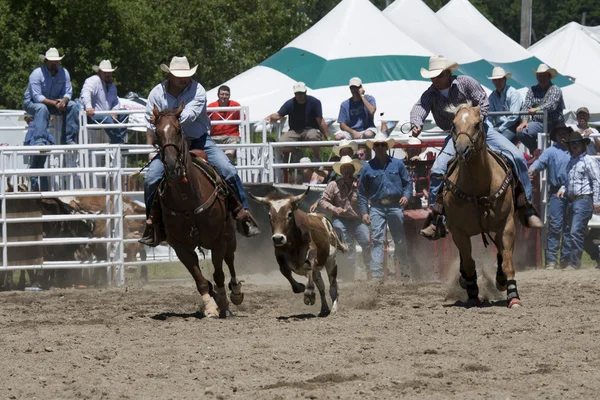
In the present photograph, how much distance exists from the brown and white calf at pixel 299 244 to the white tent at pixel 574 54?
63.6ft

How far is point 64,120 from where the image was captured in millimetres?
16500

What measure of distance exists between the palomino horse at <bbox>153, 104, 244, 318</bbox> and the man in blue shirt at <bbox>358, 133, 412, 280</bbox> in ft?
14.1

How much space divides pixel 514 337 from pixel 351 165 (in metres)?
6.83

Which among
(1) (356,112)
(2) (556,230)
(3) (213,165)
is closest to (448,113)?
(3) (213,165)

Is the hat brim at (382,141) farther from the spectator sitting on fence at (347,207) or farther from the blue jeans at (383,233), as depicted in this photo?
the blue jeans at (383,233)

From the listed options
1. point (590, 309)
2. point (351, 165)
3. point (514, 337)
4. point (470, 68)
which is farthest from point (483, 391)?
point (470, 68)

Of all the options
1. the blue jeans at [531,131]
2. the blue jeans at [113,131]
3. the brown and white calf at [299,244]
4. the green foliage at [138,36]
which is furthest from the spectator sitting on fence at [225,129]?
the green foliage at [138,36]

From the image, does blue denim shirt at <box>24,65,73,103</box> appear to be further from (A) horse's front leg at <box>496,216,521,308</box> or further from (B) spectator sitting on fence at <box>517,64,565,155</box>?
(A) horse's front leg at <box>496,216,521,308</box>

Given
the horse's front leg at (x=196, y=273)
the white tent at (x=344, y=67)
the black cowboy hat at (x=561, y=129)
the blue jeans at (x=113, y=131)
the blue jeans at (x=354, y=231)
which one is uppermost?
the white tent at (x=344, y=67)

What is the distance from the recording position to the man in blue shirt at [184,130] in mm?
10727

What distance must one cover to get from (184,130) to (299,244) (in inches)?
63.4

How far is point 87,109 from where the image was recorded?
1611 cm

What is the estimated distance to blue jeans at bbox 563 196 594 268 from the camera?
51.5ft

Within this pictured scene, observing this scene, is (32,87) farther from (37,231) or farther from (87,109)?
(37,231)
